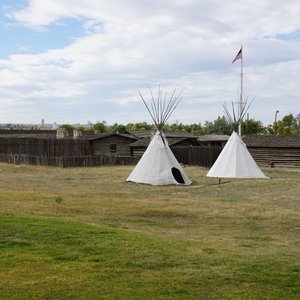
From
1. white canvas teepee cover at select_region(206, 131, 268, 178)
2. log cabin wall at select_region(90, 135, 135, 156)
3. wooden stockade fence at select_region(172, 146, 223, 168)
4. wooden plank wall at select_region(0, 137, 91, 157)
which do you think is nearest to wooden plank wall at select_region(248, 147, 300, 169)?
wooden stockade fence at select_region(172, 146, 223, 168)

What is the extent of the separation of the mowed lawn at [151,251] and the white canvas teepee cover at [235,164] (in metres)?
12.6

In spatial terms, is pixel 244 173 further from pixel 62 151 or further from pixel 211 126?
pixel 211 126

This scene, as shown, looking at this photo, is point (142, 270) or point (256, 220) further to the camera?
point (256, 220)

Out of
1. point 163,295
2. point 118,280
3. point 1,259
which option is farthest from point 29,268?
point 163,295

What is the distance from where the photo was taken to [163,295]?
18.9 feet

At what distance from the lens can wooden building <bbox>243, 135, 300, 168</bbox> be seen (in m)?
40.9

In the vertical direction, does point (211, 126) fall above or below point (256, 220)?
above

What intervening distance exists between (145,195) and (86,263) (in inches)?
591

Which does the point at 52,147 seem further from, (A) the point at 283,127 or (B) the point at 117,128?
(B) the point at 117,128

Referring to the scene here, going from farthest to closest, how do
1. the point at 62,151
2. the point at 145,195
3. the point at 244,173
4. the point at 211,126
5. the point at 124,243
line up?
1. the point at 211,126
2. the point at 62,151
3. the point at 244,173
4. the point at 145,195
5. the point at 124,243

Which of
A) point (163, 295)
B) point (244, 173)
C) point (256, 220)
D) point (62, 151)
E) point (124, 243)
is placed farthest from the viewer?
point (62, 151)

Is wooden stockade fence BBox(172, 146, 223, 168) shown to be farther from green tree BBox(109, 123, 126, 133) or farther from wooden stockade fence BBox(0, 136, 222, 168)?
green tree BBox(109, 123, 126, 133)

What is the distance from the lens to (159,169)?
28328 mm

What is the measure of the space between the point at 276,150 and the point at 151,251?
35.4 meters
